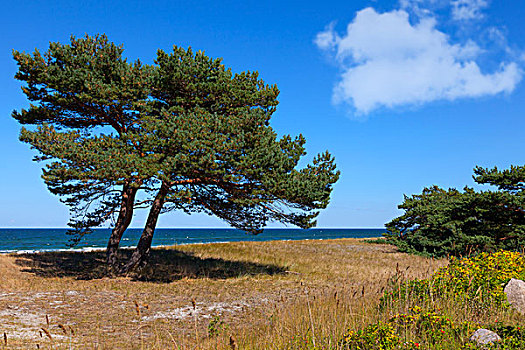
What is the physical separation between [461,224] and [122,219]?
2000 centimetres

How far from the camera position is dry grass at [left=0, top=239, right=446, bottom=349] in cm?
654

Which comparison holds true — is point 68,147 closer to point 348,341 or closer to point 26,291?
point 26,291

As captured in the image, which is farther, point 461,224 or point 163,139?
point 461,224

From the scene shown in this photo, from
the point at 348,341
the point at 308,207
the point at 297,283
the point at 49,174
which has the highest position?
the point at 49,174

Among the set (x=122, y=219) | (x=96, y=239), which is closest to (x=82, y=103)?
(x=122, y=219)

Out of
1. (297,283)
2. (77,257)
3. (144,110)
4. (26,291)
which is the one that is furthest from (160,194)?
(77,257)

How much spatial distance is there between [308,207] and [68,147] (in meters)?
9.75

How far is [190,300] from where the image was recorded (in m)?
Result: 11.9

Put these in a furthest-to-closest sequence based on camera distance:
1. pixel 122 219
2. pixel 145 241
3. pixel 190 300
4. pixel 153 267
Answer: pixel 153 267 < pixel 122 219 < pixel 145 241 < pixel 190 300

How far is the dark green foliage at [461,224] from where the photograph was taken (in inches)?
729

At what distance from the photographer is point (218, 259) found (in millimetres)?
22234

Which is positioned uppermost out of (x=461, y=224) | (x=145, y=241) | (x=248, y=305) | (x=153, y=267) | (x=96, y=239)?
(x=461, y=224)

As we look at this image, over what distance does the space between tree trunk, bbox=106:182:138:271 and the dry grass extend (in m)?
0.96

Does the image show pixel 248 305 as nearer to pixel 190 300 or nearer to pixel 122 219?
pixel 190 300
